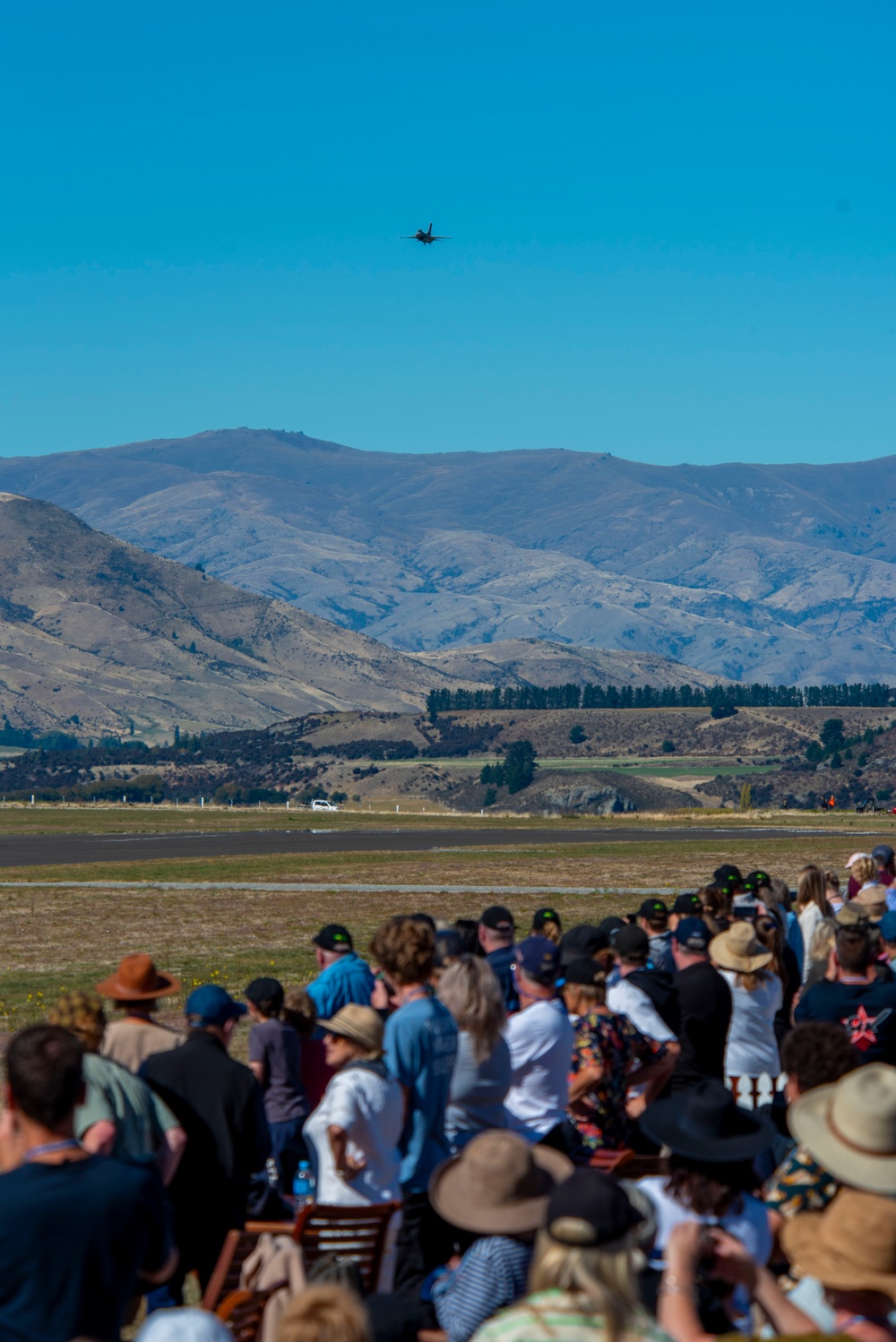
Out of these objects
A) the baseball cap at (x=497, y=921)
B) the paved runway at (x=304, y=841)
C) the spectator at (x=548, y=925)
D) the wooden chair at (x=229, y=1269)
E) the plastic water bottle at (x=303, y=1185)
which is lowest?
the paved runway at (x=304, y=841)

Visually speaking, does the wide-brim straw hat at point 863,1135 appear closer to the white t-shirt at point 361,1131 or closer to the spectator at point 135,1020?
the white t-shirt at point 361,1131

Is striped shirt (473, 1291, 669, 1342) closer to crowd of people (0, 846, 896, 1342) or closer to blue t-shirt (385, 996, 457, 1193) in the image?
crowd of people (0, 846, 896, 1342)

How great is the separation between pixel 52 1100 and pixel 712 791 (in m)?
151

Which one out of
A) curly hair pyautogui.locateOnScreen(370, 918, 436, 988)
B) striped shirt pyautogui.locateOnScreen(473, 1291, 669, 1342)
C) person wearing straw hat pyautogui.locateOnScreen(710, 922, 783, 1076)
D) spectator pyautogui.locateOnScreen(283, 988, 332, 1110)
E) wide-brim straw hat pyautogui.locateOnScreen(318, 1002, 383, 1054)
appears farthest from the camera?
person wearing straw hat pyautogui.locateOnScreen(710, 922, 783, 1076)

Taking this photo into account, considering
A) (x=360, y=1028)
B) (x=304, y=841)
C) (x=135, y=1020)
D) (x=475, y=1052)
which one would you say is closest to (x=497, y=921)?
(x=475, y=1052)

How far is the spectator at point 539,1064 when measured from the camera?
27.9ft

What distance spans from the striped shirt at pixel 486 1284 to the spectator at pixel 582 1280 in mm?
1812

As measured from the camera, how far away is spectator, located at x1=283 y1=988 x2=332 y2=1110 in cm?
Result: 933

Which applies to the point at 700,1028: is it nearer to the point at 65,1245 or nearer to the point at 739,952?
the point at 739,952

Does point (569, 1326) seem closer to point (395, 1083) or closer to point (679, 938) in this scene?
point (395, 1083)

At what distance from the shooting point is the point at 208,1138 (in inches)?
296

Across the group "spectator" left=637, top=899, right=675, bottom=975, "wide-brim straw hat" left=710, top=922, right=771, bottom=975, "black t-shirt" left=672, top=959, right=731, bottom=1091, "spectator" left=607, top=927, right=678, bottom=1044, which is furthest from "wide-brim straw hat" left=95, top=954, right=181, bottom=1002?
"spectator" left=637, top=899, right=675, bottom=975

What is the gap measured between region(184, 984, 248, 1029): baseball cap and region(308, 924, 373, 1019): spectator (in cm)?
212

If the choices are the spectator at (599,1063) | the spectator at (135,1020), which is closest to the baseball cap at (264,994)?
the spectator at (135,1020)
